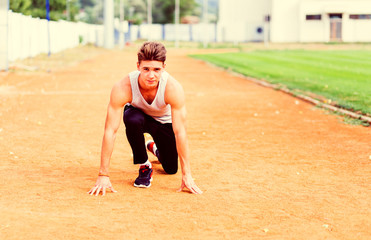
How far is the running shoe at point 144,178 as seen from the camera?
19.5 feet

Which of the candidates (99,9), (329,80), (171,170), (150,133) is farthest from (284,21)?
(99,9)

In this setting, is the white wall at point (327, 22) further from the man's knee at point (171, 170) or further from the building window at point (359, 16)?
the man's knee at point (171, 170)

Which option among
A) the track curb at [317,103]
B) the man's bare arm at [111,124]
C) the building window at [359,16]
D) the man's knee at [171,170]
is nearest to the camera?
the man's bare arm at [111,124]

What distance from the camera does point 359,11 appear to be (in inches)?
2352

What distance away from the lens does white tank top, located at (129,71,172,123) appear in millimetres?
5613

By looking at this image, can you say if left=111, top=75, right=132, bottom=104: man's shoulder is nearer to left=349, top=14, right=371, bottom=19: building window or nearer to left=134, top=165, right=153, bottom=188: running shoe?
left=134, top=165, right=153, bottom=188: running shoe

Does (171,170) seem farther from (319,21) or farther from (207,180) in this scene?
(319,21)

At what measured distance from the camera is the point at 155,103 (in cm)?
576

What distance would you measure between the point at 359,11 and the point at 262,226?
193ft

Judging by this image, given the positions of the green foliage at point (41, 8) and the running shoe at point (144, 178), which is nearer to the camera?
Answer: the running shoe at point (144, 178)

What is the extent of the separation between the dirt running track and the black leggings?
0.24m

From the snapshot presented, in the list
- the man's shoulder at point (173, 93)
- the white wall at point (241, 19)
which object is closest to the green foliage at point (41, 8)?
the white wall at point (241, 19)

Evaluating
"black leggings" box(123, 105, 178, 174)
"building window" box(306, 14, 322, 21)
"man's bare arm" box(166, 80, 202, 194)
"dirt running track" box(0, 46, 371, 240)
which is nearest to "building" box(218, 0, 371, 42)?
"building window" box(306, 14, 322, 21)

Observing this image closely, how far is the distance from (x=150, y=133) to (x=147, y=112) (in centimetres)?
25
